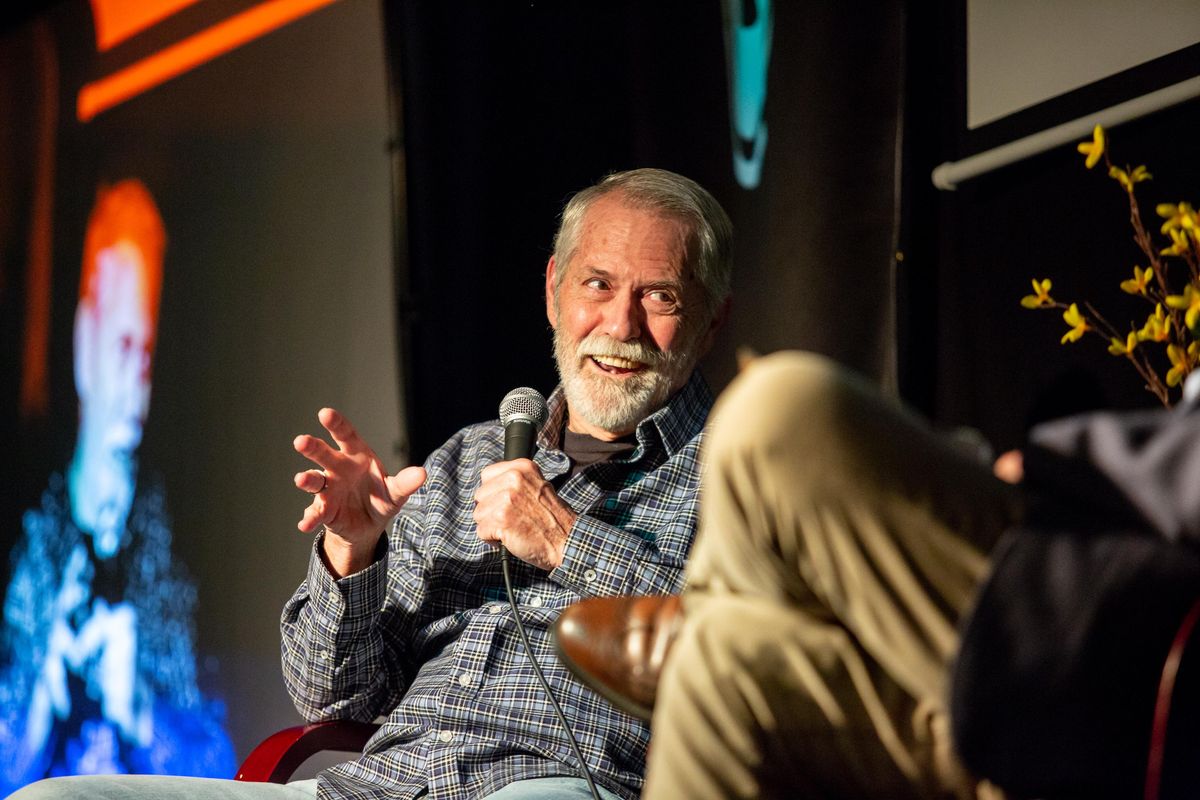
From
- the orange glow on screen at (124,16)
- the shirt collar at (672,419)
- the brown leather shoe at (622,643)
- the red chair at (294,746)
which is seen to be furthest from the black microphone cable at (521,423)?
the orange glow on screen at (124,16)

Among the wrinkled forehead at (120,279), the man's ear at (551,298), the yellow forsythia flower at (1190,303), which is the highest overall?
the wrinkled forehead at (120,279)

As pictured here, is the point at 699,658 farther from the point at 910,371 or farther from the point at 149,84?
the point at 149,84

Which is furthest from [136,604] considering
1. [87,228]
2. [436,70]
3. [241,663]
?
[436,70]

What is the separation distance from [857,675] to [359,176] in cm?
242

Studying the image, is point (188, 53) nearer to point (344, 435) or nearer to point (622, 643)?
point (344, 435)

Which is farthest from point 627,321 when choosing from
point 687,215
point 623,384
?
point 687,215

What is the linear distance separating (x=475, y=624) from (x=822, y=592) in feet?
3.38

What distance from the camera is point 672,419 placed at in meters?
2.02

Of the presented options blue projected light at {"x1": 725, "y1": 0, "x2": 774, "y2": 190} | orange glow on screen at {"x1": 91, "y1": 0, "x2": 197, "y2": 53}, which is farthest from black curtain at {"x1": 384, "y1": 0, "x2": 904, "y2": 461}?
orange glow on screen at {"x1": 91, "y1": 0, "x2": 197, "y2": 53}

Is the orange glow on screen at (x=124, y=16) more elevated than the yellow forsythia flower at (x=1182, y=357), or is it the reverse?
the orange glow on screen at (x=124, y=16)

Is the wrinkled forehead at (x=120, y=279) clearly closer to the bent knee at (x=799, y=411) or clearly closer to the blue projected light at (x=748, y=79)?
the blue projected light at (x=748, y=79)

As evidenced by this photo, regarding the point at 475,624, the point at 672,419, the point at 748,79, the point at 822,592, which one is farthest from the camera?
the point at 748,79

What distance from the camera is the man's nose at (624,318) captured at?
82.5 inches

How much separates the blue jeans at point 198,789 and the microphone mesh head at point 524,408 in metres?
0.51
